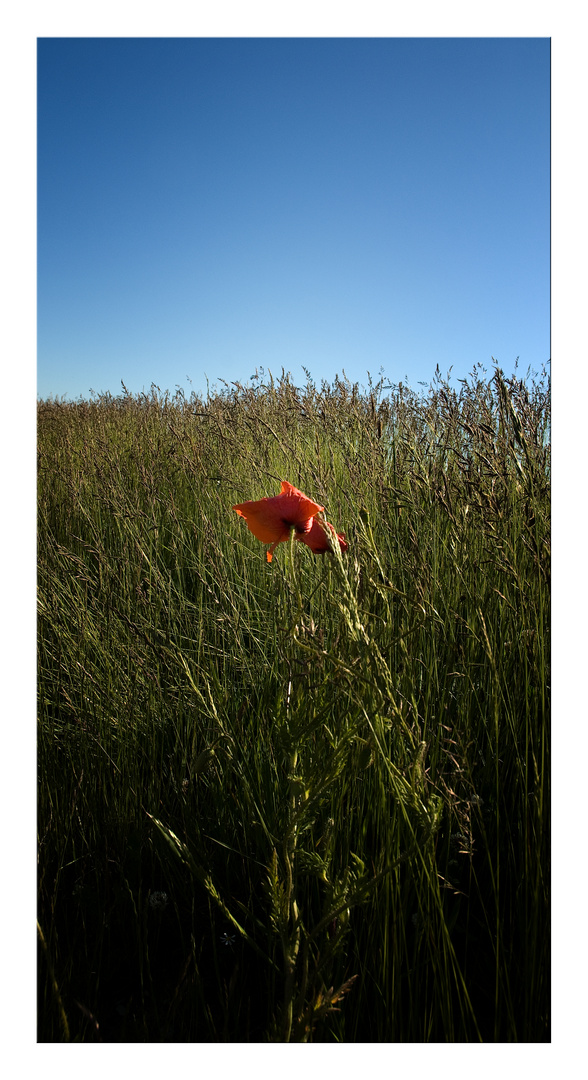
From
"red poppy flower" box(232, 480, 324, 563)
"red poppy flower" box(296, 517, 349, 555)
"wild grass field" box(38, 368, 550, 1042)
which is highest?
"red poppy flower" box(232, 480, 324, 563)

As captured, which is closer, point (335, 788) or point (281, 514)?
point (281, 514)

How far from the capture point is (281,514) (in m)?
0.70

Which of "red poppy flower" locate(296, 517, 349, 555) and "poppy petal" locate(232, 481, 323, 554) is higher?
"poppy petal" locate(232, 481, 323, 554)

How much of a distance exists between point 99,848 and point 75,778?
0.49 ft

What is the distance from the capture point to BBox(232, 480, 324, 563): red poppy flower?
682 mm

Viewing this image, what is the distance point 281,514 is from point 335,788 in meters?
0.47

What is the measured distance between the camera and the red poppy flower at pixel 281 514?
682 millimetres

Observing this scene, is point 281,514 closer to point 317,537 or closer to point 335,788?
point 317,537

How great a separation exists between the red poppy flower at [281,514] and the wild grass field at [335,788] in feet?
0.10

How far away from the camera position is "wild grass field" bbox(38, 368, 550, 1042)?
0.72m

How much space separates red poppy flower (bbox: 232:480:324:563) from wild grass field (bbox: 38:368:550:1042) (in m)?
0.03

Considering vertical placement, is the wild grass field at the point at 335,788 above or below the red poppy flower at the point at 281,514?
below

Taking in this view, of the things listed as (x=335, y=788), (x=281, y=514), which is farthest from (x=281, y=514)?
(x=335, y=788)
